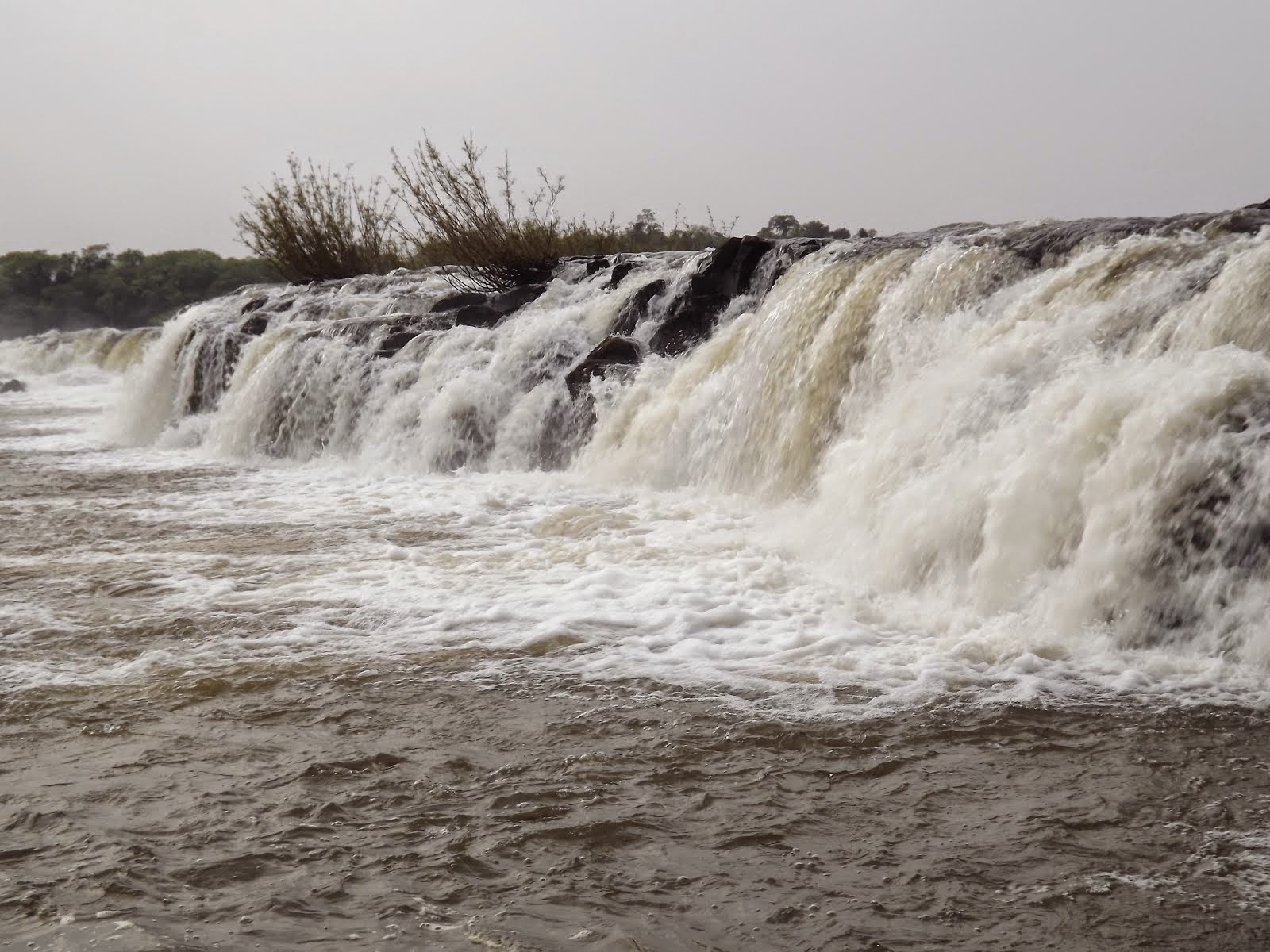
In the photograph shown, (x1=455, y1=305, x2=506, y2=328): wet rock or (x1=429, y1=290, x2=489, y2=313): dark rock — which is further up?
(x1=429, y1=290, x2=489, y2=313): dark rock

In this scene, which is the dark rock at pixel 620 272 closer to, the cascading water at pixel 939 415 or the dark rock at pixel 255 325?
the cascading water at pixel 939 415

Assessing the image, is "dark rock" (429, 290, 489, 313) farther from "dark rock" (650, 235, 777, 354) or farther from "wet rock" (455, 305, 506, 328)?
"dark rock" (650, 235, 777, 354)

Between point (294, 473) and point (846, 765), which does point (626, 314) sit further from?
point (846, 765)

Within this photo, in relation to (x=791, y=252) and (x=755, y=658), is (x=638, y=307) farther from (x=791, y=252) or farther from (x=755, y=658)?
(x=755, y=658)

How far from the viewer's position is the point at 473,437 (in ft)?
31.8

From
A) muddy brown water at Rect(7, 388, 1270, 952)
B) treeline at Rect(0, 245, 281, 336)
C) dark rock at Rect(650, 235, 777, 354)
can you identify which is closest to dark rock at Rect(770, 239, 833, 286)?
dark rock at Rect(650, 235, 777, 354)

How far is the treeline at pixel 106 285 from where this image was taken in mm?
37281

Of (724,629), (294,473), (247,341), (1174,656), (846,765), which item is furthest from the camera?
(247,341)

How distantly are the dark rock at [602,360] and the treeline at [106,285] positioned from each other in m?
29.7

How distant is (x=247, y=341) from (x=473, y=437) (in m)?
6.34

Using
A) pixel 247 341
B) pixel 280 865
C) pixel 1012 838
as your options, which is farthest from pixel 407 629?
pixel 247 341

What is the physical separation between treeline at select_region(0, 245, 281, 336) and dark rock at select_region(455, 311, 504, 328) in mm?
26939

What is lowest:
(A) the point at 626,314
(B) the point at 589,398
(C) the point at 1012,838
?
(C) the point at 1012,838

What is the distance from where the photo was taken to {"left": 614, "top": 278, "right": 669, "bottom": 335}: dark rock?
10289 millimetres
